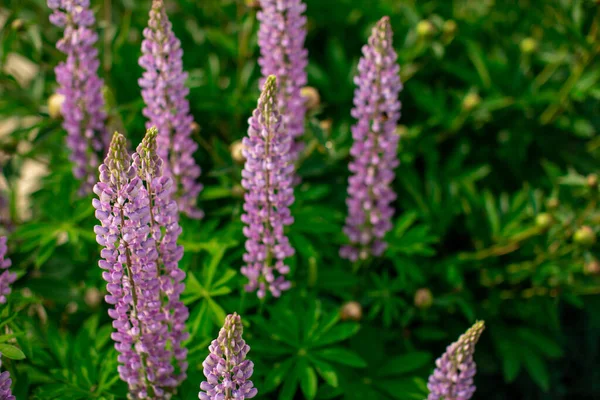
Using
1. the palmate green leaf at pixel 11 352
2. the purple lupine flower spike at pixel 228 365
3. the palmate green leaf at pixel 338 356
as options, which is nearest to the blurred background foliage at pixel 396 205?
the palmate green leaf at pixel 338 356

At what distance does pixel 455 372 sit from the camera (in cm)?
276

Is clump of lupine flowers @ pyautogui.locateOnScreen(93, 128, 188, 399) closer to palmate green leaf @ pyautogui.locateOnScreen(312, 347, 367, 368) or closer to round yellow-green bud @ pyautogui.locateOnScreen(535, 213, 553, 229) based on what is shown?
palmate green leaf @ pyautogui.locateOnScreen(312, 347, 367, 368)

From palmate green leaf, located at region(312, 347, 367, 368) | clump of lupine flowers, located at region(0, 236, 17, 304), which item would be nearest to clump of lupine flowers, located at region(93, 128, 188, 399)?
clump of lupine flowers, located at region(0, 236, 17, 304)

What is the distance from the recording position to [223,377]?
96.3 inches

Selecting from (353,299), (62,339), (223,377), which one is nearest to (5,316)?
(62,339)

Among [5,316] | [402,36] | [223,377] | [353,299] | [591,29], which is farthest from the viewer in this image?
[402,36]

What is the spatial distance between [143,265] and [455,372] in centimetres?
139

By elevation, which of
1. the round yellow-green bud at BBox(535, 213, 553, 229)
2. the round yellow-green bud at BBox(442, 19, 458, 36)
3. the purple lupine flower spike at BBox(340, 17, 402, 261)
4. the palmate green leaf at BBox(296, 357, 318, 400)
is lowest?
the palmate green leaf at BBox(296, 357, 318, 400)

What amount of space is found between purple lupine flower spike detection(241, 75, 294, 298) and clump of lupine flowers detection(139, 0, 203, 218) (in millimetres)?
461

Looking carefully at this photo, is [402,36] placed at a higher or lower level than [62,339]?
higher

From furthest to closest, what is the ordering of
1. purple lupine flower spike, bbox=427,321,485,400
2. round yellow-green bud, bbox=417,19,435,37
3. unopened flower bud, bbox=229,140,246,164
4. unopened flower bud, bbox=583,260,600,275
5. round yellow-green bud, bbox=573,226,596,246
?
round yellow-green bud, bbox=417,19,435,37
unopened flower bud, bbox=583,260,600,275
round yellow-green bud, bbox=573,226,596,246
unopened flower bud, bbox=229,140,246,164
purple lupine flower spike, bbox=427,321,485,400

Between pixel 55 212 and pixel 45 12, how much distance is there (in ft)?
7.39

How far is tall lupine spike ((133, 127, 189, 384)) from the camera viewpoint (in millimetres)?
2395

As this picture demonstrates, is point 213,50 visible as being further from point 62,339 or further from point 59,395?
point 59,395
